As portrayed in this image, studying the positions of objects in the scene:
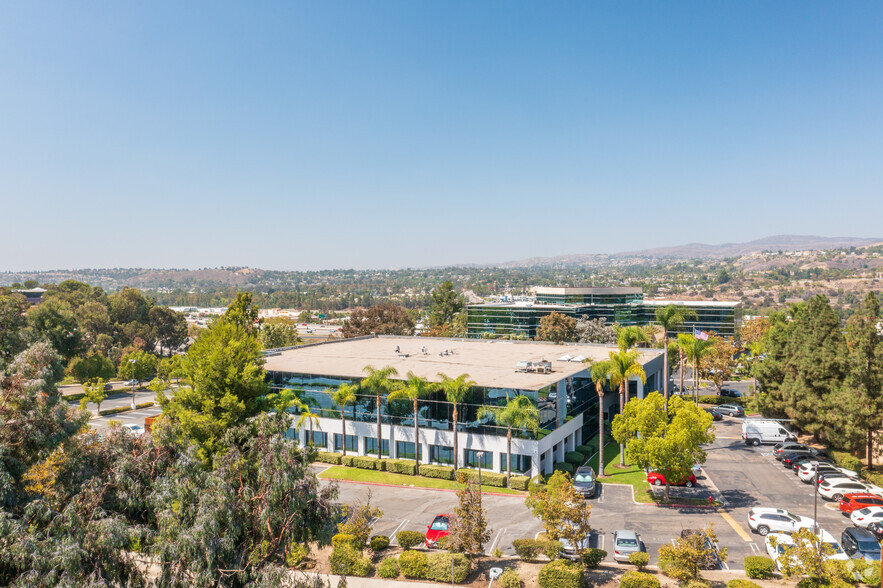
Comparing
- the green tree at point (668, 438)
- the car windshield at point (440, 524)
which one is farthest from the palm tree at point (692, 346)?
the car windshield at point (440, 524)

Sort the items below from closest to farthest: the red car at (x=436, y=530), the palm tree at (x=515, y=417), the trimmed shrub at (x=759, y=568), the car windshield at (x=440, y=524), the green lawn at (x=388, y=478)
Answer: the trimmed shrub at (x=759, y=568)
the red car at (x=436, y=530)
the car windshield at (x=440, y=524)
the palm tree at (x=515, y=417)
the green lawn at (x=388, y=478)

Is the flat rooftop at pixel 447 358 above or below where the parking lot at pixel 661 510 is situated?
above

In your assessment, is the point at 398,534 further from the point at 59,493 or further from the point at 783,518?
the point at 783,518

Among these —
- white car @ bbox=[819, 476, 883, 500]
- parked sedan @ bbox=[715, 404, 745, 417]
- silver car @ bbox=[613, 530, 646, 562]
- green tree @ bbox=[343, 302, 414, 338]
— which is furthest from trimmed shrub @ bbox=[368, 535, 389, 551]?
green tree @ bbox=[343, 302, 414, 338]

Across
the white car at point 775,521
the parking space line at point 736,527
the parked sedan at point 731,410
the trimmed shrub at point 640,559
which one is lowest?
the parked sedan at point 731,410

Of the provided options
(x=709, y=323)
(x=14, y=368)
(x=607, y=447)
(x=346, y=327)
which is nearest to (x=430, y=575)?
(x=14, y=368)

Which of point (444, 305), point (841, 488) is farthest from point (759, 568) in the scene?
point (444, 305)

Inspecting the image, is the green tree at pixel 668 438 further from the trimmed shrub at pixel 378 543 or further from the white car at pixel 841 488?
the trimmed shrub at pixel 378 543

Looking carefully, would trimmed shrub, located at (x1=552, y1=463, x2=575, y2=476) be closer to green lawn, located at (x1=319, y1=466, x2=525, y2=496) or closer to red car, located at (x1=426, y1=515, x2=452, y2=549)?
green lawn, located at (x1=319, y1=466, x2=525, y2=496)
